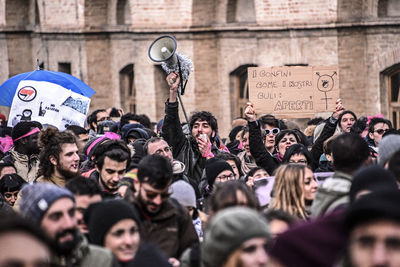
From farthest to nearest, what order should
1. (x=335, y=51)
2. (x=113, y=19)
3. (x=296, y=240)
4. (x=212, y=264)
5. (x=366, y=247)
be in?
(x=113, y=19) < (x=335, y=51) < (x=212, y=264) < (x=296, y=240) < (x=366, y=247)

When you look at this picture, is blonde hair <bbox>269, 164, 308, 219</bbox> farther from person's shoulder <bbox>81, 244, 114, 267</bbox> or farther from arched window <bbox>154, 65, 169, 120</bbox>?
arched window <bbox>154, 65, 169, 120</bbox>

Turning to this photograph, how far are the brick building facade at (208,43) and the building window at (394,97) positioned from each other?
21 millimetres

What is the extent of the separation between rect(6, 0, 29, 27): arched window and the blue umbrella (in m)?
18.2

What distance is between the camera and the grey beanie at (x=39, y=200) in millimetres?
5488

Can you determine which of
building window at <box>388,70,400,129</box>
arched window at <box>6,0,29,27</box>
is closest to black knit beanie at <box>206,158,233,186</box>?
building window at <box>388,70,400,129</box>

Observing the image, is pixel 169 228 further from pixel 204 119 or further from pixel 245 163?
pixel 245 163

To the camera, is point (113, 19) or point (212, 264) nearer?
point (212, 264)

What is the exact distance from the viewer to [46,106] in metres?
13.0

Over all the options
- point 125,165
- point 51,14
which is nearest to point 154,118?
point 51,14

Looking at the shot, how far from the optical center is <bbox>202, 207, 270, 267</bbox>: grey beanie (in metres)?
4.85

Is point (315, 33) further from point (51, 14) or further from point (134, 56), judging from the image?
point (51, 14)

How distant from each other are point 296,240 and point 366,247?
455mm

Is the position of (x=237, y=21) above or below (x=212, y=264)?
above

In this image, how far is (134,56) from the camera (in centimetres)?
2577
